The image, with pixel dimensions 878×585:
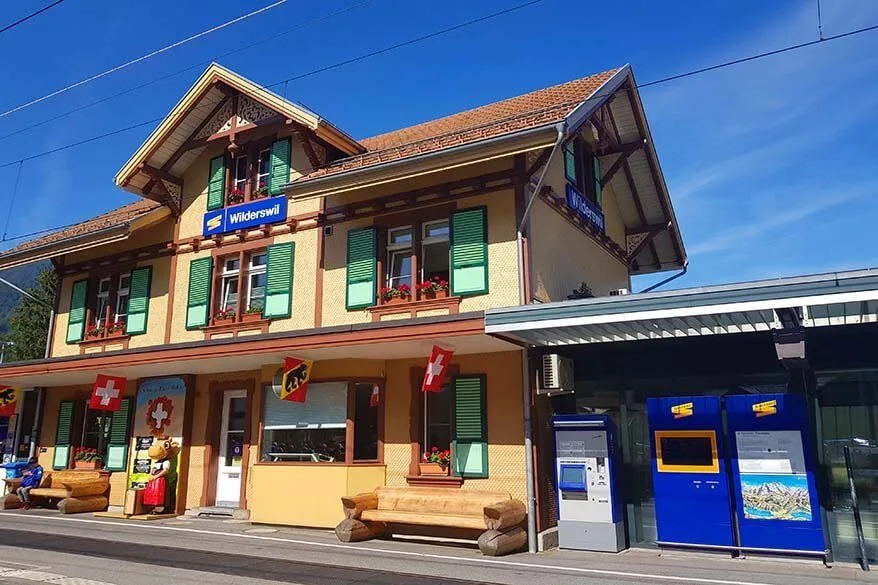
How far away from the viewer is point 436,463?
468 inches

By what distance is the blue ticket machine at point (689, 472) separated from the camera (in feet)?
31.3

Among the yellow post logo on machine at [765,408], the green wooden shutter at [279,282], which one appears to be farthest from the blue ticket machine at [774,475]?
the green wooden shutter at [279,282]

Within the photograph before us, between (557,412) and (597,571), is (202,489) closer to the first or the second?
(557,412)

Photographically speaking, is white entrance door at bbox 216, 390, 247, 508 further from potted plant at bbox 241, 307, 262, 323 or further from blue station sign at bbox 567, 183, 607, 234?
blue station sign at bbox 567, 183, 607, 234

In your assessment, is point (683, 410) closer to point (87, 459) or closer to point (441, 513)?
point (441, 513)

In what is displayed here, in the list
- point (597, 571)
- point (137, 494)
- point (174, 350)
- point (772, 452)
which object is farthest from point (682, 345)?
point (137, 494)

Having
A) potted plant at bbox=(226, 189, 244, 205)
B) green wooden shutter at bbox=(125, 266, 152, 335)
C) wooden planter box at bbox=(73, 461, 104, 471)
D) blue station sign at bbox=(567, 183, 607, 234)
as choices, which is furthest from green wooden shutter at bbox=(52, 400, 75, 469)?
blue station sign at bbox=(567, 183, 607, 234)

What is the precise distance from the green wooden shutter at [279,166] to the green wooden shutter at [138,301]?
4.10 m

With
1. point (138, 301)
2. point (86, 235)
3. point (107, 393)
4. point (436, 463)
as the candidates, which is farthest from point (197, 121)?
point (436, 463)

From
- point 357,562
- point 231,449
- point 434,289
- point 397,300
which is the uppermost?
point 434,289

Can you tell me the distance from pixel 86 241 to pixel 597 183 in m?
12.0

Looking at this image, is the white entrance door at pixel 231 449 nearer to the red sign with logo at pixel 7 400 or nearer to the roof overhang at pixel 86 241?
the roof overhang at pixel 86 241

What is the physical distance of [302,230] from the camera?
14336mm

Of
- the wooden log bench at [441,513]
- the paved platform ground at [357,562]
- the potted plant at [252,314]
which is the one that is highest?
the potted plant at [252,314]
